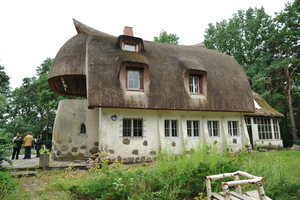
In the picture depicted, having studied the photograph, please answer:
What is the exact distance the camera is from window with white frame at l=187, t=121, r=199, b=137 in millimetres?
12323

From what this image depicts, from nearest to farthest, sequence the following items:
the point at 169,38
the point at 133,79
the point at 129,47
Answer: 1. the point at 133,79
2. the point at 129,47
3. the point at 169,38

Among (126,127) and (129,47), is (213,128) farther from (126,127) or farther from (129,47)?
(129,47)

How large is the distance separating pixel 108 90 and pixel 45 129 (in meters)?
23.7

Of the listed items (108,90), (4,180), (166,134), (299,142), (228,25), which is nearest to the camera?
(4,180)

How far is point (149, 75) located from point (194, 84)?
302 cm

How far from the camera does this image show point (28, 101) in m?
34.4

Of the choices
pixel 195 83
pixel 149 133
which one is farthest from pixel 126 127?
pixel 195 83

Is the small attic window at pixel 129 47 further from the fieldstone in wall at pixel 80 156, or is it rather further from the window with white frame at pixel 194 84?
the fieldstone in wall at pixel 80 156

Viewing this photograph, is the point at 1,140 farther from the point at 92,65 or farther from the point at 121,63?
the point at 121,63

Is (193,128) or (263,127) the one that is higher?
(263,127)

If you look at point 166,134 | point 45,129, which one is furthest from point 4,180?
point 45,129

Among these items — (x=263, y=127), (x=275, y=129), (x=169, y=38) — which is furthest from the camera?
(x=169, y=38)

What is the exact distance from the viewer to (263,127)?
1670 centimetres

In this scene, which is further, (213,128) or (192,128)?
(213,128)
